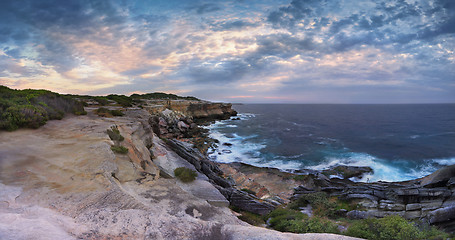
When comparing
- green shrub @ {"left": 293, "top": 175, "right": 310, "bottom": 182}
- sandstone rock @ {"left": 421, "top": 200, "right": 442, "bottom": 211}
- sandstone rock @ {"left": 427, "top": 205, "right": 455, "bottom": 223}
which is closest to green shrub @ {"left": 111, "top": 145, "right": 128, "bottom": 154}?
sandstone rock @ {"left": 427, "top": 205, "right": 455, "bottom": 223}

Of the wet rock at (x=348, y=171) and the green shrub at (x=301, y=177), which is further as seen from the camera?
the wet rock at (x=348, y=171)

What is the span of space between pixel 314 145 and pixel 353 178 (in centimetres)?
1352

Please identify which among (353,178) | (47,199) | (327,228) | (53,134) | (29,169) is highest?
(53,134)

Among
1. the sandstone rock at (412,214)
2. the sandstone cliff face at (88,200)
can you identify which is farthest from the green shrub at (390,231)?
the sandstone rock at (412,214)

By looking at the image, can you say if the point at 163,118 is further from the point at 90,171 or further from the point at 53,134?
the point at 90,171

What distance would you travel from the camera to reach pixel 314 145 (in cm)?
3381

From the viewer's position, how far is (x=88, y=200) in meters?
4.56

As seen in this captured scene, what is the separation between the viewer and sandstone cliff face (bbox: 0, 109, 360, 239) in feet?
12.0

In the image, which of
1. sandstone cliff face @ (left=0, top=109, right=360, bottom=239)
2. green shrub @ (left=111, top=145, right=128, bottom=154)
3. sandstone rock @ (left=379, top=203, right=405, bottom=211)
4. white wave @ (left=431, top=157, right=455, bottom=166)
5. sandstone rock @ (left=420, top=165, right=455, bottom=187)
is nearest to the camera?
sandstone cliff face @ (left=0, top=109, right=360, bottom=239)

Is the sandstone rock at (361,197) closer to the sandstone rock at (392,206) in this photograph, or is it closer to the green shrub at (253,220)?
the sandstone rock at (392,206)

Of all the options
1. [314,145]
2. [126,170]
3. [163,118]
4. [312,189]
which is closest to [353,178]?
[312,189]

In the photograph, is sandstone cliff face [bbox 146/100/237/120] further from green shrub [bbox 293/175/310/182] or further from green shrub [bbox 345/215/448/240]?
green shrub [bbox 345/215/448/240]

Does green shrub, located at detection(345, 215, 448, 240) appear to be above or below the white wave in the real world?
above

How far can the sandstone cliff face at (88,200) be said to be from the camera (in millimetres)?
3645
